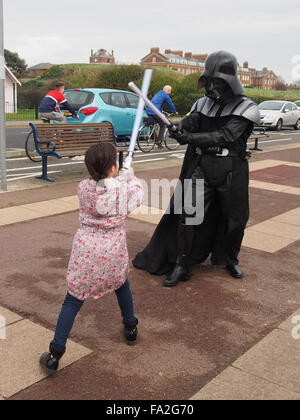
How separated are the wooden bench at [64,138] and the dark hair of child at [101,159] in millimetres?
5647

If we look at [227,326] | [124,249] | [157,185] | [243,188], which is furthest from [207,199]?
[157,185]

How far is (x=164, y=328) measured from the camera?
338 centimetres

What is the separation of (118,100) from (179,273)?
31.5 feet

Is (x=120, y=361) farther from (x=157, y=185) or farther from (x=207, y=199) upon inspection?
(x=157, y=185)

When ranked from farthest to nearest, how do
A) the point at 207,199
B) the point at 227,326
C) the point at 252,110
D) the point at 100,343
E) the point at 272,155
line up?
the point at 272,155 → the point at 207,199 → the point at 252,110 → the point at 227,326 → the point at 100,343

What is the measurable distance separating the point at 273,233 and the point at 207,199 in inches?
78.4

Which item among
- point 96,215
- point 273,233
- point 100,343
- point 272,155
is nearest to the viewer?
point 96,215

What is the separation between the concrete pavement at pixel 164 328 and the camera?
2.68 metres

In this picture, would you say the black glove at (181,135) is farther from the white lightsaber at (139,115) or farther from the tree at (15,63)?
the tree at (15,63)

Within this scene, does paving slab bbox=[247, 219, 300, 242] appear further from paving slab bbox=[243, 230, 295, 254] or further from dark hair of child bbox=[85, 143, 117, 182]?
dark hair of child bbox=[85, 143, 117, 182]

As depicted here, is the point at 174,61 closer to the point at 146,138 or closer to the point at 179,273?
the point at 146,138

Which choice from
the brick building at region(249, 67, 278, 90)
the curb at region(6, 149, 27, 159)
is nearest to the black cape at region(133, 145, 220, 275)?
the curb at region(6, 149, 27, 159)

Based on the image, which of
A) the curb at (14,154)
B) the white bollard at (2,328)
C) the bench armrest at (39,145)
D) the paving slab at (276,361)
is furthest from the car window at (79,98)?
the paving slab at (276,361)

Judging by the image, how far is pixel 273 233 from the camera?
5871 millimetres
